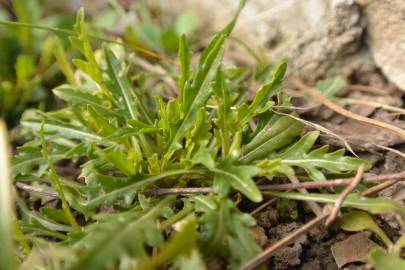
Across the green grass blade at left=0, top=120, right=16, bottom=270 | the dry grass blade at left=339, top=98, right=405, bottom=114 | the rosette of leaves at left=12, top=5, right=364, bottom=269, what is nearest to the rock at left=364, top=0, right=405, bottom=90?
the dry grass blade at left=339, top=98, right=405, bottom=114

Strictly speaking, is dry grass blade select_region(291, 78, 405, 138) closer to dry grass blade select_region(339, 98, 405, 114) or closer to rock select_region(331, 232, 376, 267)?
dry grass blade select_region(339, 98, 405, 114)

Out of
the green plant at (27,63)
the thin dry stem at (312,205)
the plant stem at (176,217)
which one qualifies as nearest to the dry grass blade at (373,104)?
the thin dry stem at (312,205)

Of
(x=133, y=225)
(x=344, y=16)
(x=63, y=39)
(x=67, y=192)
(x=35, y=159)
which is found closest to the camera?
(x=133, y=225)

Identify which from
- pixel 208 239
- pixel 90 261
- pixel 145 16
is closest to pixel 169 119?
pixel 208 239

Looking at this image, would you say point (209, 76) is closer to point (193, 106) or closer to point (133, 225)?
point (193, 106)

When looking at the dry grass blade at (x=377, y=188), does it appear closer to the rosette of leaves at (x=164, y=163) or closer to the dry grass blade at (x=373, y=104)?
the rosette of leaves at (x=164, y=163)

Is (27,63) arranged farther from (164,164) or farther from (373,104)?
(373,104)

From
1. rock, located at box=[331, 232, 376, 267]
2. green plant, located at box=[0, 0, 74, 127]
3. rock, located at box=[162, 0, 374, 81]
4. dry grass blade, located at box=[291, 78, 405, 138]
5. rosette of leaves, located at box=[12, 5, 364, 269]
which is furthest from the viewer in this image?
green plant, located at box=[0, 0, 74, 127]
